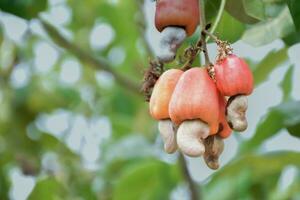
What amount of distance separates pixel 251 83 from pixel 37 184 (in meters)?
1.26

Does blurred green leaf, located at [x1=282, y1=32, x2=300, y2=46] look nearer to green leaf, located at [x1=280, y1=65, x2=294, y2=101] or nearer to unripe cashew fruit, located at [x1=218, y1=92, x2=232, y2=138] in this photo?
unripe cashew fruit, located at [x1=218, y1=92, x2=232, y2=138]

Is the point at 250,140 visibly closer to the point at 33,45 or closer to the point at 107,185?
the point at 107,185

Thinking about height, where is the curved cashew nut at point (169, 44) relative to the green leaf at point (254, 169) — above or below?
below

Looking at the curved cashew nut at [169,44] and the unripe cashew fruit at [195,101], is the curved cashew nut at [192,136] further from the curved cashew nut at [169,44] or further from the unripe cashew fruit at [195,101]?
the curved cashew nut at [169,44]

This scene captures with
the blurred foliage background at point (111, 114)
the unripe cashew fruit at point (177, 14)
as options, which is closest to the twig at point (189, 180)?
the blurred foliage background at point (111, 114)

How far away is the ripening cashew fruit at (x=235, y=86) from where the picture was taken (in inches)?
39.1

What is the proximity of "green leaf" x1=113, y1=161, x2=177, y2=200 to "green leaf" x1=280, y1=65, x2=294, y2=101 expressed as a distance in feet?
1.52

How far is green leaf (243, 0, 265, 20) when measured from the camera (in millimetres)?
1206

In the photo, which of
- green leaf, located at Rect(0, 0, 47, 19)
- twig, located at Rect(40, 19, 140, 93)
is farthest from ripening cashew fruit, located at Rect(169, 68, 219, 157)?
twig, located at Rect(40, 19, 140, 93)

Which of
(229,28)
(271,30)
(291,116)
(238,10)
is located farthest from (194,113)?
(291,116)

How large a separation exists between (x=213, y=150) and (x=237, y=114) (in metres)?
0.06

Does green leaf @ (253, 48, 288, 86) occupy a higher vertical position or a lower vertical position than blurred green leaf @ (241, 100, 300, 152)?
higher

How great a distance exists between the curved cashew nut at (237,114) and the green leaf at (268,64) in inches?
38.8

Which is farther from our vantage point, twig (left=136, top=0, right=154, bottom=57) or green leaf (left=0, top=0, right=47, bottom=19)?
twig (left=136, top=0, right=154, bottom=57)
